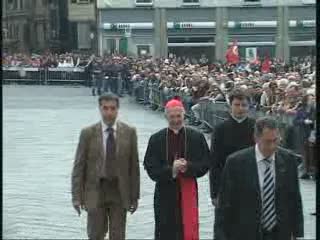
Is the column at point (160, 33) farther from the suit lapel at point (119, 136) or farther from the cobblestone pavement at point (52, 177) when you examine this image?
the suit lapel at point (119, 136)

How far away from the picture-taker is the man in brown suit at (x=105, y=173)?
9164 millimetres

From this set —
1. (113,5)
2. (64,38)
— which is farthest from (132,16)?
(64,38)

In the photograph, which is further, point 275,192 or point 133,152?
point 133,152

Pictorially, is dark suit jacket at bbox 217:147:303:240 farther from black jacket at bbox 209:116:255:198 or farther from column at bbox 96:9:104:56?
column at bbox 96:9:104:56

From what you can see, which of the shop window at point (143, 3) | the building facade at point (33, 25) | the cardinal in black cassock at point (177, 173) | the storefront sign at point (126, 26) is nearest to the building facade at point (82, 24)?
the storefront sign at point (126, 26)

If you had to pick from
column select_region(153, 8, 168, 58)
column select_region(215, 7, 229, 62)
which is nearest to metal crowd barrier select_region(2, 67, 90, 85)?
column select_region(153, 8, 168, 58)

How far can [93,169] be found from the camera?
30.0ft

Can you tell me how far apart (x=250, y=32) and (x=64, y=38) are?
1704cm

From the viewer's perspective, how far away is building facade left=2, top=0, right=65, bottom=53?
70812mm

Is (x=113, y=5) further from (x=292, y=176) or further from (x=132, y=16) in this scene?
(x=292, y=176)

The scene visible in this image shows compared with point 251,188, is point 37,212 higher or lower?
lower

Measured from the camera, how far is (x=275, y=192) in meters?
7.36

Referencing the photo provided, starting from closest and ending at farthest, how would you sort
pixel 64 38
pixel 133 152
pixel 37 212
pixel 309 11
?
pixel 133 152, pixel 37 212, pixel 309 11, pixel 64 38

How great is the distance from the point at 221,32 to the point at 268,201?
5027 centimetres
